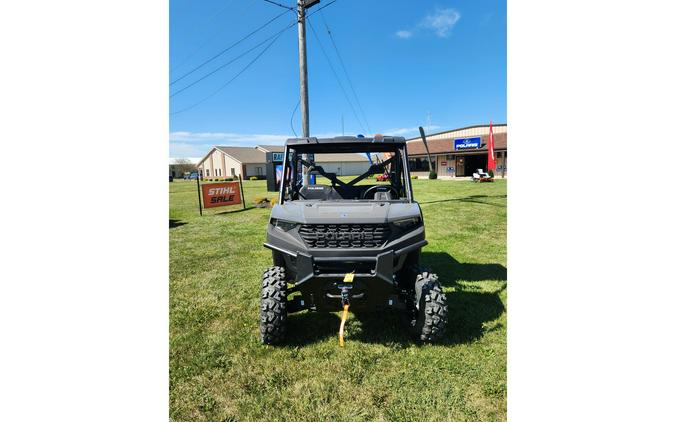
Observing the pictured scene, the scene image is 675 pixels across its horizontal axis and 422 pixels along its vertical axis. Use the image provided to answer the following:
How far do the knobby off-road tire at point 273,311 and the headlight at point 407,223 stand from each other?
1245mm

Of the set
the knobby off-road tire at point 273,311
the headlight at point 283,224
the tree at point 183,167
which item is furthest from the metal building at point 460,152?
the tree at point 183,167

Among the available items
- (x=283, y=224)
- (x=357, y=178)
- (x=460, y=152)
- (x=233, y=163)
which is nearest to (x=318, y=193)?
(x=357, y=178)

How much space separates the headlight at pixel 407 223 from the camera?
10.0 ft

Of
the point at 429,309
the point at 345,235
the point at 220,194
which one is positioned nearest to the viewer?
the point at 345,235

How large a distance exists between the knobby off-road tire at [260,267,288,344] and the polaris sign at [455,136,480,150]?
120ft

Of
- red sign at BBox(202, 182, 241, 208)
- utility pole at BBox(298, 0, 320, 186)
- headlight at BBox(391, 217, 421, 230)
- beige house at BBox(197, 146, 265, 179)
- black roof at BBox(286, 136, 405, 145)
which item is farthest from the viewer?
beige house at BBox(197, 146, 265, 179)

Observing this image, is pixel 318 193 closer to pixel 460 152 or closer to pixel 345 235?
pixel 345 235

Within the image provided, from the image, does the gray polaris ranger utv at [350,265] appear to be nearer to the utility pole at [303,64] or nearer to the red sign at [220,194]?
the utility pole at [303,64]

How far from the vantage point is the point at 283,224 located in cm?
317

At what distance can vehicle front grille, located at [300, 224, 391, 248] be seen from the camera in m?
2.96

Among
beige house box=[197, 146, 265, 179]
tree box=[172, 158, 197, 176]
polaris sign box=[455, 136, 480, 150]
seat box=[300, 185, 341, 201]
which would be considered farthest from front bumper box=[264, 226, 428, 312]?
tree box=[172, 158, 197, 176]

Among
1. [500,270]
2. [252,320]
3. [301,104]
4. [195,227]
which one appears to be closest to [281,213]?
[252,320]

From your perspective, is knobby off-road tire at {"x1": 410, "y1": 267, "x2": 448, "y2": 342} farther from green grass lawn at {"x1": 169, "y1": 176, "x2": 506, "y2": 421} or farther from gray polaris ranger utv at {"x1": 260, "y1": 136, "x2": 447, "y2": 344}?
green grass lawn at {"x1": 169, "y1": 176, "x2": 506, "y2": 421}

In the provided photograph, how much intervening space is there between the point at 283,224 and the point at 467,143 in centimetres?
3712
